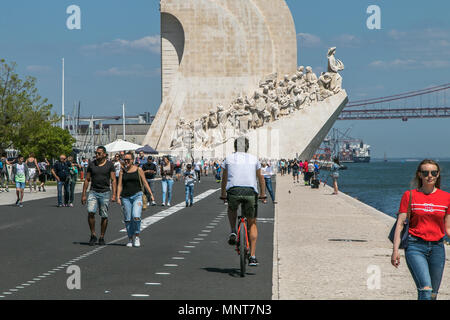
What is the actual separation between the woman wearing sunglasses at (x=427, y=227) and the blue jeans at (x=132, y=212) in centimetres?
513

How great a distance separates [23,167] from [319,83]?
109 ft

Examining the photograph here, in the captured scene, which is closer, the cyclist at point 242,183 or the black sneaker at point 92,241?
the cyclist at point 242,183

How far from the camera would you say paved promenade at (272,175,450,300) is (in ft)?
20.4

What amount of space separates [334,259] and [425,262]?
138 inches

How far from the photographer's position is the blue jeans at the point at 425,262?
15.3 feet

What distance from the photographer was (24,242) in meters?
9.79

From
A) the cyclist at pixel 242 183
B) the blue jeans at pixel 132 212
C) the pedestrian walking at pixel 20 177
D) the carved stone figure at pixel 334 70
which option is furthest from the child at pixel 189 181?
the carved stone figure at pixel 334 70

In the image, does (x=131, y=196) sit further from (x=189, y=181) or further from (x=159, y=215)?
(x=189, y=181)

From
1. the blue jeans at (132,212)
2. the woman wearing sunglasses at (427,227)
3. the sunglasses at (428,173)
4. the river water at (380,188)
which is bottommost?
the river water at (380,188)

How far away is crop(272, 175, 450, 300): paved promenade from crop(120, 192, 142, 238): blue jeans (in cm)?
172

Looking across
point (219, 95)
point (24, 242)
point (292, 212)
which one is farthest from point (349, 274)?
point (219, 95)

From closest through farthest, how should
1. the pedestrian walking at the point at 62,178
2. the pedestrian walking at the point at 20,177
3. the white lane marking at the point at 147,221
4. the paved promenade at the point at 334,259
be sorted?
the paved promenade at the point at 334,259, the white lane marking at the point at 147,221, the pedestrian walking at the point at 62,178, the pedestrian walking at the point at 20,177

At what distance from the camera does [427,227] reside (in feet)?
15.5

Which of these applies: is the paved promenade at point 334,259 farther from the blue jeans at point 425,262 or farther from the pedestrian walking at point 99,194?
the pedestrian walking at point 99,194
